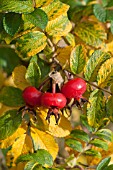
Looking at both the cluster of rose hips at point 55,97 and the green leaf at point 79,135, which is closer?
the cluster of rose hips at point 55,97

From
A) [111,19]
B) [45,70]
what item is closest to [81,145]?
[45,70]

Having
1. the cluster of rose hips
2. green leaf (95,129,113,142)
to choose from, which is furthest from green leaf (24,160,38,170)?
green leaf (95,129,113,142)

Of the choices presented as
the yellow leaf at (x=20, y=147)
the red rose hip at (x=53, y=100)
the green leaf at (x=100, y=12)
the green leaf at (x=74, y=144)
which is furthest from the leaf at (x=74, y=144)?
the green leaf at (x=100, y=12)

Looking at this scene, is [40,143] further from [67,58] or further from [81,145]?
[67,58]

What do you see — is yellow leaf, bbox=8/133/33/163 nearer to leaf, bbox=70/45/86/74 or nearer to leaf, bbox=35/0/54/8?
leaf, bbox=70/45/86/74

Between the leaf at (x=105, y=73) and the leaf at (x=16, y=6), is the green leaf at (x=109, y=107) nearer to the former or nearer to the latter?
the leaf at (x=105, y=73)

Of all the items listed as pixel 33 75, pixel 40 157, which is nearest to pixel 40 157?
pixel 40 157
